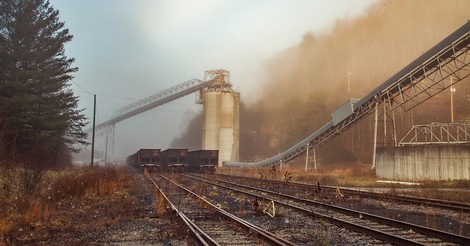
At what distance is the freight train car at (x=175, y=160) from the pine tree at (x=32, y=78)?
16381mm

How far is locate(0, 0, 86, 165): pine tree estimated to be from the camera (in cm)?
2303

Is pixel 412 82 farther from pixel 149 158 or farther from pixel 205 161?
pixel 149 158

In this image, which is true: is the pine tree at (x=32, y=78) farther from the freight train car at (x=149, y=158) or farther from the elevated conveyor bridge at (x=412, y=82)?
the elevated conveyor bridge at (x=412, y=82)

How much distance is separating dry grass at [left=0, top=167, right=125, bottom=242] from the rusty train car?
23.3 meters

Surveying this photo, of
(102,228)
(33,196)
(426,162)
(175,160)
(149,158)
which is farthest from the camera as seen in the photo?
(175,160)

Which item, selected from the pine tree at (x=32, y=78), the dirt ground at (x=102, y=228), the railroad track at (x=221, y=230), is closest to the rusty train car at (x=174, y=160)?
the pine tree at (x=32, y=78)

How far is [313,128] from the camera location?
66625 millimetres

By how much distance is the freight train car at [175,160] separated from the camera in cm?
4506

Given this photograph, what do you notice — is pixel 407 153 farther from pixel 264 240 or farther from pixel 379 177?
pixel 264 240

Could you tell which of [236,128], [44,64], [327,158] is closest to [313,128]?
[327,158]

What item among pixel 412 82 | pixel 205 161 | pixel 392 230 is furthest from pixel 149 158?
pixel 392 230

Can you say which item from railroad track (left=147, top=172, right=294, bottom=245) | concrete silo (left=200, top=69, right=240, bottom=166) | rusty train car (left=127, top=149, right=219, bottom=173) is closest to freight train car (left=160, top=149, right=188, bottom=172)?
rusty train car (left=127, top=149, right=219, bottom=173)

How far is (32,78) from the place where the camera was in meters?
25.4

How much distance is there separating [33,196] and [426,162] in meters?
21.9
